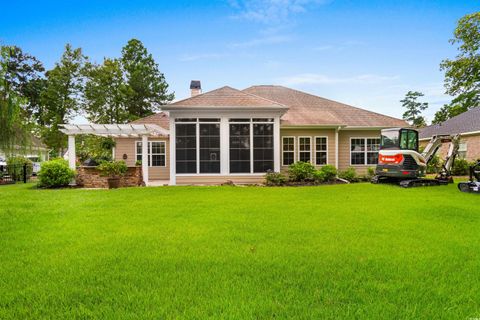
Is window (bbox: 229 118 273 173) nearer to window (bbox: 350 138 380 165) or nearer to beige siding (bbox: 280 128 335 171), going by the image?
beige siding (bbox: 280 128 335 171)

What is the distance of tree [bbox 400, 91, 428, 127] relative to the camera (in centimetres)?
5427

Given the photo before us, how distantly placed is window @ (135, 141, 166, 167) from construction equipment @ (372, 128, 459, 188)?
1192cm

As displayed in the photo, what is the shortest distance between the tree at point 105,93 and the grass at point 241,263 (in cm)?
2192

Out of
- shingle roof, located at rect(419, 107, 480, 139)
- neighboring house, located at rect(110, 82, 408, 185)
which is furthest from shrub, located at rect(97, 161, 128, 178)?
shingle roof, located at rect(419, 107, 480, 139)

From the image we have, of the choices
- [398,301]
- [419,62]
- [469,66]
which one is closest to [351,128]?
[419,62]

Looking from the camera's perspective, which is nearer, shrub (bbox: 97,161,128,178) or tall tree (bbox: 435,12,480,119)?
shrub (bbox: 97,161,128,178)

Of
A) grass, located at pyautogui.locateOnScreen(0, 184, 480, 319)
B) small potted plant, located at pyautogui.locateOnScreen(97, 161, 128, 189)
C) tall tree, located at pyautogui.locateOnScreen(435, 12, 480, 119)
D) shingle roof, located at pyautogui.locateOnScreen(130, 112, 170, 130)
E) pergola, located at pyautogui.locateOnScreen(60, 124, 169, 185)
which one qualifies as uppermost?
tall tree, located at pyautogui.locateOnScreen(435, 12, 480, 119)

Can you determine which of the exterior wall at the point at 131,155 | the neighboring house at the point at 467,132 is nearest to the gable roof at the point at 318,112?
the neighboring house at the point at 467,132

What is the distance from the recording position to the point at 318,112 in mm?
17500

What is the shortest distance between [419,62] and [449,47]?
4.14 metres

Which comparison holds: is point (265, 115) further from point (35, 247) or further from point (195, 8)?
point (35, 247)

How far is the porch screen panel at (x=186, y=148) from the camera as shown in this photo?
1363 cm

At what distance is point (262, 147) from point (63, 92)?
2292 centimetres

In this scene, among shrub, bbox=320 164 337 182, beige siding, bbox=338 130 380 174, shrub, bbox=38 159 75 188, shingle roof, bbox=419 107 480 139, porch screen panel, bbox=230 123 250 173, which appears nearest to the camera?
shrub, bbox=38 159 75 188
